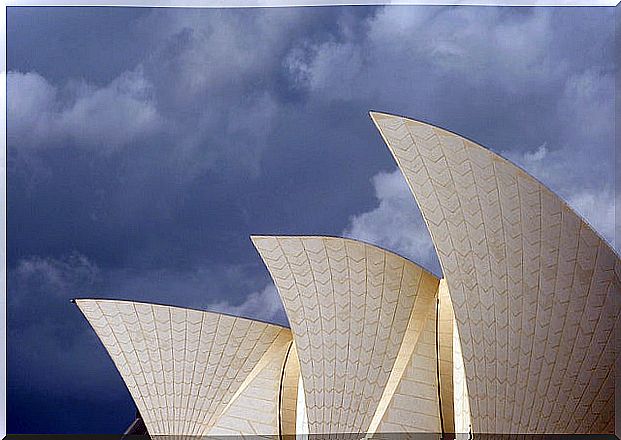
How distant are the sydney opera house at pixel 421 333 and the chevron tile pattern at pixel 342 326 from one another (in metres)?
0.01

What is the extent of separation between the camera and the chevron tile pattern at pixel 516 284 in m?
6.11

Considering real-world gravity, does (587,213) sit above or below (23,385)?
above

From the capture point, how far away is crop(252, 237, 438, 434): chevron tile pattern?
6.88m

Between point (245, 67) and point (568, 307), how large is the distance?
3537mm

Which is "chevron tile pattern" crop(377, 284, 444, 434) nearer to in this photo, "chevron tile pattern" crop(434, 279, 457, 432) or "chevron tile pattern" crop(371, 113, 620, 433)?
"chevron tile pattern" crop(434, 279, 457, 432)

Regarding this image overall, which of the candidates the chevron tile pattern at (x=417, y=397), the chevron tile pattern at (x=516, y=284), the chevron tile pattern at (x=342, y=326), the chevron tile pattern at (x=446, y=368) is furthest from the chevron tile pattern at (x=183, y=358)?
the chevron tile pattern at (x=516, y=284)

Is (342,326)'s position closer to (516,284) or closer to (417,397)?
(417,397)

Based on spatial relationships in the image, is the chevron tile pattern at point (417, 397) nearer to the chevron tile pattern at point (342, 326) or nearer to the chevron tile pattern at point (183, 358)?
the chevron tile pattern at point (342, 326)

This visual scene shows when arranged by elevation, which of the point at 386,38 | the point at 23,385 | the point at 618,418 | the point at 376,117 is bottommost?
the point at 618,418

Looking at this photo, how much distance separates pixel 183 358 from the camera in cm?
741

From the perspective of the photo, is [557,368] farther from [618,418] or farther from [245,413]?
[245,413]

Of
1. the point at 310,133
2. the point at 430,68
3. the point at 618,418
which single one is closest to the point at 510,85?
the point at 430,68

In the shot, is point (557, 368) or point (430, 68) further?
point (430, 68)

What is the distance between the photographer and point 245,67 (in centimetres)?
827
